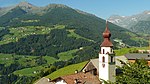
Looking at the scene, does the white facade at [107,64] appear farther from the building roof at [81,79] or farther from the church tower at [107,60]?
the building roof at [81,79]

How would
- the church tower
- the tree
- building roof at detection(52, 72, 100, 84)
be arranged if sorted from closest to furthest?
the tree, the church tower, building roof at detection(52, 72, 100, 84)

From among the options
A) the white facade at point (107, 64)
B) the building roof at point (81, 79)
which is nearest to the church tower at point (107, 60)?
the white facade at point (107, 64)

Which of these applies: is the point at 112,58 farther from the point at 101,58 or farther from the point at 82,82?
the point at 82,82

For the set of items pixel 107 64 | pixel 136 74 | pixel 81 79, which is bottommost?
pixel 81 79

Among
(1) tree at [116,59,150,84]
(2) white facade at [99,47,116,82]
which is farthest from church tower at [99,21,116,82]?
(1) tree at [116,59,150,84]

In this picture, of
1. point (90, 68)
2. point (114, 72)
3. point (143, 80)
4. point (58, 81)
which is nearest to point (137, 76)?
point (143, 80)

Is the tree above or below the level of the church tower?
above

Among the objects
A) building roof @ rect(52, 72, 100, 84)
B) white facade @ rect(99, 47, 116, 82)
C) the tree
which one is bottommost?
building roof @ rect(52, 72, 100, 84)

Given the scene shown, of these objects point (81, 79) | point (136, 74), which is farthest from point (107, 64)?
point (136, 74)

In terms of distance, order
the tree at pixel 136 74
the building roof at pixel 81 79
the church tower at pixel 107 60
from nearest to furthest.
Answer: the tree at pixel 136 74
the church tower at pixel 107 60
the building roof at pixel 81 79

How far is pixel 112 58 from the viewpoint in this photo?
68562mm

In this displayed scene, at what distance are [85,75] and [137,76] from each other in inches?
2191

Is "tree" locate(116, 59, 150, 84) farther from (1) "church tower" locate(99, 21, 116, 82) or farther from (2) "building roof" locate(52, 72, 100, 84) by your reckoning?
(2) "building roof" locate(52, 72, 100, 84)

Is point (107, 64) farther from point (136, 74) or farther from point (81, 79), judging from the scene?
point (136, 74)
